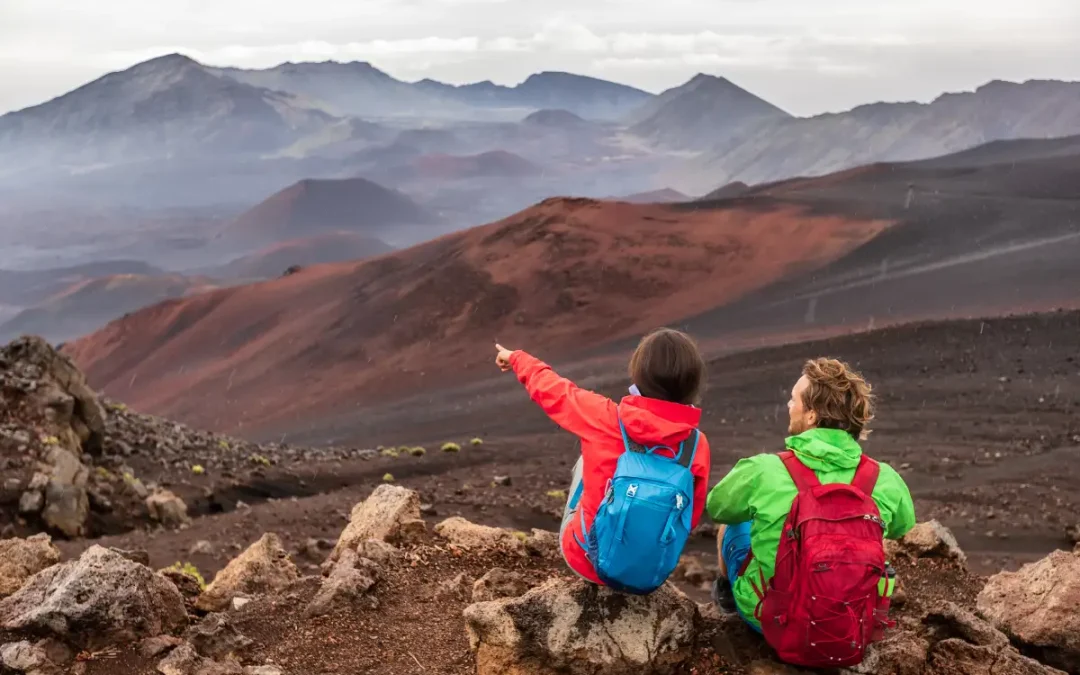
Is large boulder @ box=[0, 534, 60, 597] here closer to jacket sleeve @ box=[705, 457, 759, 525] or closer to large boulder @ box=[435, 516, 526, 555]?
large boulder @ box=[435, 516, 526, 555]

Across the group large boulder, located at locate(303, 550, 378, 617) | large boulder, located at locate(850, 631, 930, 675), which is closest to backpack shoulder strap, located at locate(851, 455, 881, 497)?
large boulder, located at locate(850, 631, 930, 675)

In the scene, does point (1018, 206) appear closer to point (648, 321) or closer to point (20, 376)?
point (648, 321)

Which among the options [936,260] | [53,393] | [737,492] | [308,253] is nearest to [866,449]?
[53,393]

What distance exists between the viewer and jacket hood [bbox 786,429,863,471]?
3070mm

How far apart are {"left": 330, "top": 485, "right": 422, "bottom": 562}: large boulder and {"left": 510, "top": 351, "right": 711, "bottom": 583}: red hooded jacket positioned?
7.25ft

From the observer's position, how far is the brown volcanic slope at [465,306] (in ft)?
109

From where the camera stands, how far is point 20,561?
4.96 m

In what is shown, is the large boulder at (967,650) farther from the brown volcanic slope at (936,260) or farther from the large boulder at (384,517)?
the brown volcanic slope at (936,260)

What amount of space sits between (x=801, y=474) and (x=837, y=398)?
0.30m

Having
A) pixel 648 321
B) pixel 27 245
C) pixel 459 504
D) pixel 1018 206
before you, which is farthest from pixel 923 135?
pixel 27 245

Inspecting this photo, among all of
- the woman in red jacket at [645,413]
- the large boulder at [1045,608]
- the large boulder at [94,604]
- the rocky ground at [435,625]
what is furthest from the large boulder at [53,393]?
the large boulder at [1045,608]

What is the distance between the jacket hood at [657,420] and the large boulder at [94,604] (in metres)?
2.43

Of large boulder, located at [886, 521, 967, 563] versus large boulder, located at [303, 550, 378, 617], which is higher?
large boulder, located at [303, 550, 378, 617]

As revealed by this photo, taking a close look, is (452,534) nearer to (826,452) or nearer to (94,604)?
(94,604)
